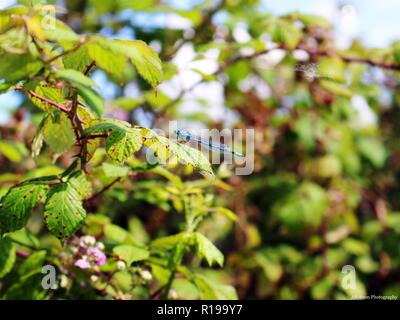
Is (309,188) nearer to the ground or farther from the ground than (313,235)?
farther from the ground

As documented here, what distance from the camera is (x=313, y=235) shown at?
2.91 m

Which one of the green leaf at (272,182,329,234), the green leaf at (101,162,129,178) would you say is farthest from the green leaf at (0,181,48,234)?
the green leaf at (272,182,329,234)

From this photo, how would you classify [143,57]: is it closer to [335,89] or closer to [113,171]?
[113,171]

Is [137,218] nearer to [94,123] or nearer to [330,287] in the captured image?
[330,287]

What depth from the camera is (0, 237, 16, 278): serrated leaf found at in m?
1.28

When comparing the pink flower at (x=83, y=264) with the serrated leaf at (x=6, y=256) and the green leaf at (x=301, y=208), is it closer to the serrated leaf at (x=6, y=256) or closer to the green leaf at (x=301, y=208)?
the serrated leaf at (x=6, y=256)

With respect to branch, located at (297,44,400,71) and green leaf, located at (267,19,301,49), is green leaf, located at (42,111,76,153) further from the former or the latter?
branch, located at (297,44,400,71)

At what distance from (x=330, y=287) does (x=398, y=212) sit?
935 mm

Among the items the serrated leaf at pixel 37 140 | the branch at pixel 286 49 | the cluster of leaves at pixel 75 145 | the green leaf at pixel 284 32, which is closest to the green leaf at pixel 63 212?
the cluster of leaves at pixel 75 145

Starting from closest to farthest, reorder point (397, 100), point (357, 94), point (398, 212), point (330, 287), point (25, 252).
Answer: point (25, 252)
point (330, 287)
point (357, 94)
point (398, 212)
point (397, 100)

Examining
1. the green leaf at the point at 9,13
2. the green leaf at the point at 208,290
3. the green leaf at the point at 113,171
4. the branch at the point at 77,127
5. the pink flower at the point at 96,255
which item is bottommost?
the green leaf at the point at 208,290

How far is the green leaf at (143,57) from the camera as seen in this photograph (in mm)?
887
